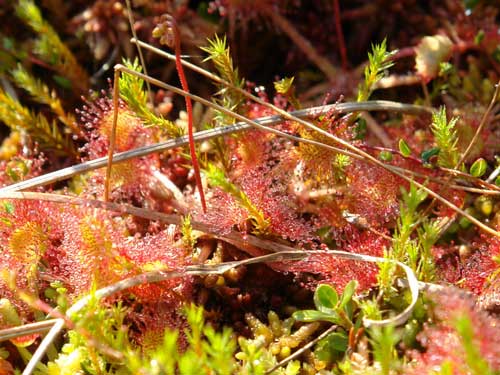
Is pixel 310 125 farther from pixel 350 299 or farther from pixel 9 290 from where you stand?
pixel 9 290

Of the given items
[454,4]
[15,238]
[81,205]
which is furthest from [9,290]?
[454,4]

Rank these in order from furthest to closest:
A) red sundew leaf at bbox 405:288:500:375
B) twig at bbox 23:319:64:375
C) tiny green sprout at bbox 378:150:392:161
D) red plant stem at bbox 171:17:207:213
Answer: tiny green sprout at bbox 378:150:392:161 → red plant stem at bbox 171:17:207:213 → twig at bbox 23:319:64:375 → red sundew leaf at bbox 405:288:500:375

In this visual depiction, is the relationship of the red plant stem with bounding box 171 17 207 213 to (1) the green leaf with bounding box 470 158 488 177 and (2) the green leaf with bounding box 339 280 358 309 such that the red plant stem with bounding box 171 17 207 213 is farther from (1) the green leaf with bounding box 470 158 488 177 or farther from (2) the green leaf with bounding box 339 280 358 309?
(1) the green leaf with bounding box 470 158 488 177

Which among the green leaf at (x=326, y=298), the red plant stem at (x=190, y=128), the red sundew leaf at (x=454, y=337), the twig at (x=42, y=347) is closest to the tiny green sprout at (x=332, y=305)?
the green leaf at (x=326, y=298)

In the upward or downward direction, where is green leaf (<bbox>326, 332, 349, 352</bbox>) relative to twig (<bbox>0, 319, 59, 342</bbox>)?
downward

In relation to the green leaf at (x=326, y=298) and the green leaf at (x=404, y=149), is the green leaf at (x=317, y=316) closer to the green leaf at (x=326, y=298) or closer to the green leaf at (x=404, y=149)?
the green leaf at (x=326, y=298)

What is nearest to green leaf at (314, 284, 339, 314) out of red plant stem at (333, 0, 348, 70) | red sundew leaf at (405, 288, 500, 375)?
red sundew leaf at (405, 288, 500, 375)

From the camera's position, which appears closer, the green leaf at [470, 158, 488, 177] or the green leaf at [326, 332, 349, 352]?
the green leaf at [326, 332, 349, 352]

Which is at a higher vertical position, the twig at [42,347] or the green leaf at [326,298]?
the twig at [42,347]
